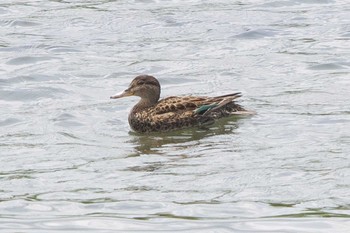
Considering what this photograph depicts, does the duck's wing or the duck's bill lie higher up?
the duck's bill

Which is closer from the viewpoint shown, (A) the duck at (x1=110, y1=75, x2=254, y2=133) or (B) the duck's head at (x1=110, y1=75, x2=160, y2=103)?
(A) the duck at (x1=110, y1=75, x2=254, y2=133)

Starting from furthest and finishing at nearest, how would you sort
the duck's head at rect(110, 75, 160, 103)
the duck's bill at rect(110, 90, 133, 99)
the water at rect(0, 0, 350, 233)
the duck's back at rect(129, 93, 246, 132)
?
the duck's head at rect(110, 75, 160, 103)
the duck's bill at rect(110, 90, 133, 99)
the duck's back at rect(129, 93, 246, 132)
the water at rect(0, 0, 350, 233)

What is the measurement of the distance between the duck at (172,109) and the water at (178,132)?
0.16 metres

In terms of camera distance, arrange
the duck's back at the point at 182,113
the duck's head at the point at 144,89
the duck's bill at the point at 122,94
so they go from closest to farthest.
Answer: the duck's back at the point at 182,113
the duck's bill at the point at 122,94
the duck's head at the point at 144,89

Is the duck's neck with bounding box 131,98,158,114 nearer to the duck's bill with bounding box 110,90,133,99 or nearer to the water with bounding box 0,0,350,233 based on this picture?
the duck's bill with bounding box 110,90,133,99

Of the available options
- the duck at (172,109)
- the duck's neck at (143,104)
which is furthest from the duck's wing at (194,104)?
the duck's neck at (143,104)

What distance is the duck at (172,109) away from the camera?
51.8ft

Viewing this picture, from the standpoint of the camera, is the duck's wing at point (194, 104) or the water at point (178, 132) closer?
the water at point (178, 132)

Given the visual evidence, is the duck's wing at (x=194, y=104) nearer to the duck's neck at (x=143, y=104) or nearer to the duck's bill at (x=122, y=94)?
the duck's neck at (x=143, y=104)

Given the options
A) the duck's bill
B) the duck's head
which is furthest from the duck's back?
the duck's bill

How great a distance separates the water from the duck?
0.52ft

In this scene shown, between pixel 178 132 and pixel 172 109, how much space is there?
11.9 inches

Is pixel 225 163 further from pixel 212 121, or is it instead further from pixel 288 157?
pixel 212 121

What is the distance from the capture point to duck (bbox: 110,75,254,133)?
1577 cm
